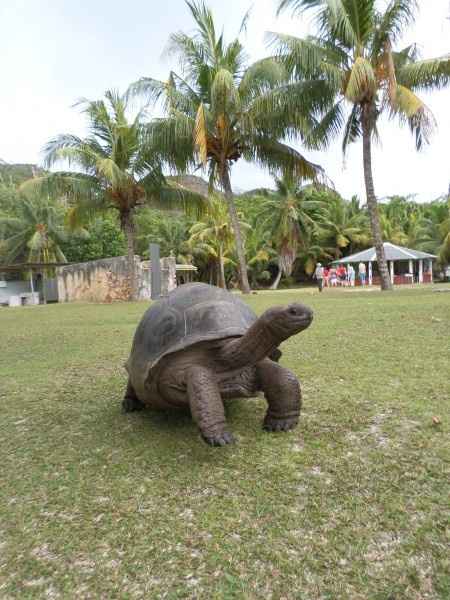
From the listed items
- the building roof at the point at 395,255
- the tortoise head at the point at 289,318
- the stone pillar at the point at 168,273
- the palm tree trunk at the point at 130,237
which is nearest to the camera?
the tortoise head at the point at 289,318

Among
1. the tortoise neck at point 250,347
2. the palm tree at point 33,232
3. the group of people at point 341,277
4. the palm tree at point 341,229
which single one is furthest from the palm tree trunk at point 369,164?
the palm tree at point 341,229

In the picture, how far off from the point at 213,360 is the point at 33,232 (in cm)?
2798

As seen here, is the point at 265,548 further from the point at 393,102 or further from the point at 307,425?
the point at 393,102

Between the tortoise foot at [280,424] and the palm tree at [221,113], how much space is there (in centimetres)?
1068

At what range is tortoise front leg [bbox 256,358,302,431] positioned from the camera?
87.0 inches

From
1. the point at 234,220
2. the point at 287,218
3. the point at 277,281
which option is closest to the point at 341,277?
the point at 277,281

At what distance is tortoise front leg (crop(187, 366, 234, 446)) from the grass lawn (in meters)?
0.12

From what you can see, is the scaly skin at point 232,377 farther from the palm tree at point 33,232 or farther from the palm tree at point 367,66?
the palm tree at point 33,232

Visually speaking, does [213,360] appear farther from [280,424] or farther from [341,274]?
[341,274]

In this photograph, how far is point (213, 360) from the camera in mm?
2188

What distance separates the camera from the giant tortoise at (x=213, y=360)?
2004 millimetres

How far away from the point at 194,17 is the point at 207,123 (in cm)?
330

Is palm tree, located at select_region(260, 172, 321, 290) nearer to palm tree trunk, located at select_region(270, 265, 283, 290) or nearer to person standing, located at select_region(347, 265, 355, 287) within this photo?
palm tree trunk, located at select_region(270, 265, 283, 290)

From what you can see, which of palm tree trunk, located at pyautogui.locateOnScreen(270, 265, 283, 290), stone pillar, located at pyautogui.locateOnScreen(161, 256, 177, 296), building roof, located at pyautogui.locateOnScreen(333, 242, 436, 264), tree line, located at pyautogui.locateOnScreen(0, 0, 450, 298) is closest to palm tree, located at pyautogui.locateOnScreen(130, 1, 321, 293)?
tree line, located at pyautogui.locateOnScreen(0, 0, 450, 298)
